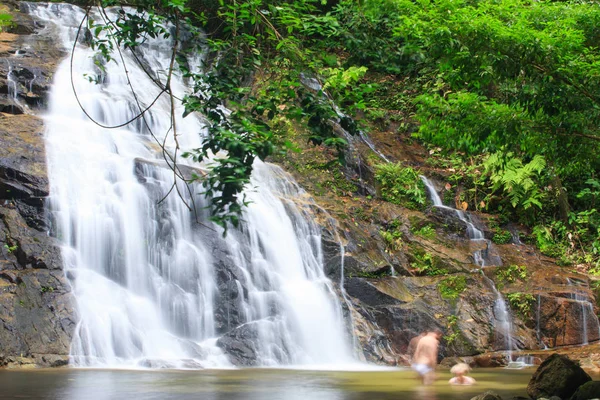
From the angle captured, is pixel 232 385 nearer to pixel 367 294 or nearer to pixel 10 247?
pixel 10 247

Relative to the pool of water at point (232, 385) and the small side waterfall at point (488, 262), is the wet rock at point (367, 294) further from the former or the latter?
the pool of water at point (232, 385)

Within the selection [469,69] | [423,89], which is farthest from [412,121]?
[469,69]

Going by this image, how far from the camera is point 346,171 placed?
20234 millimetres

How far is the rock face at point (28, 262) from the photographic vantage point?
11.3m

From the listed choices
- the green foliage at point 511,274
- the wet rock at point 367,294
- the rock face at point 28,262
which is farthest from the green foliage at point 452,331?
the rock face at point 28,262

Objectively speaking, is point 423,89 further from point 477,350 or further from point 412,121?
point 477,350

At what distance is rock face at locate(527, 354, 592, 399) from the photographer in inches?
319

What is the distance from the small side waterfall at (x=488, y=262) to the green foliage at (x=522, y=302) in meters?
0.18

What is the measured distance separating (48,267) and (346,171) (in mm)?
10262

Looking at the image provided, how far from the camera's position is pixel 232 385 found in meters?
9.26

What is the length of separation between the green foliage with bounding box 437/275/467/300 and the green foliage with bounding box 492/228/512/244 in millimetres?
3098

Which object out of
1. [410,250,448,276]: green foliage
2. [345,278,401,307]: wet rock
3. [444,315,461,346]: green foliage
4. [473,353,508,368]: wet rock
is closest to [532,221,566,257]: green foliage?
[410,250,448,276]: green foliage

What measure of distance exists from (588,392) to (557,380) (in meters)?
0.74

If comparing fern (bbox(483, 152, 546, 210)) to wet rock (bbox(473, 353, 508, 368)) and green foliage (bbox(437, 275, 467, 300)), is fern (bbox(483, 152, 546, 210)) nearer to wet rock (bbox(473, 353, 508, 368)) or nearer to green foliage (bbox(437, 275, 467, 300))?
green foliage (bbox(437, 275, 467, 300))
